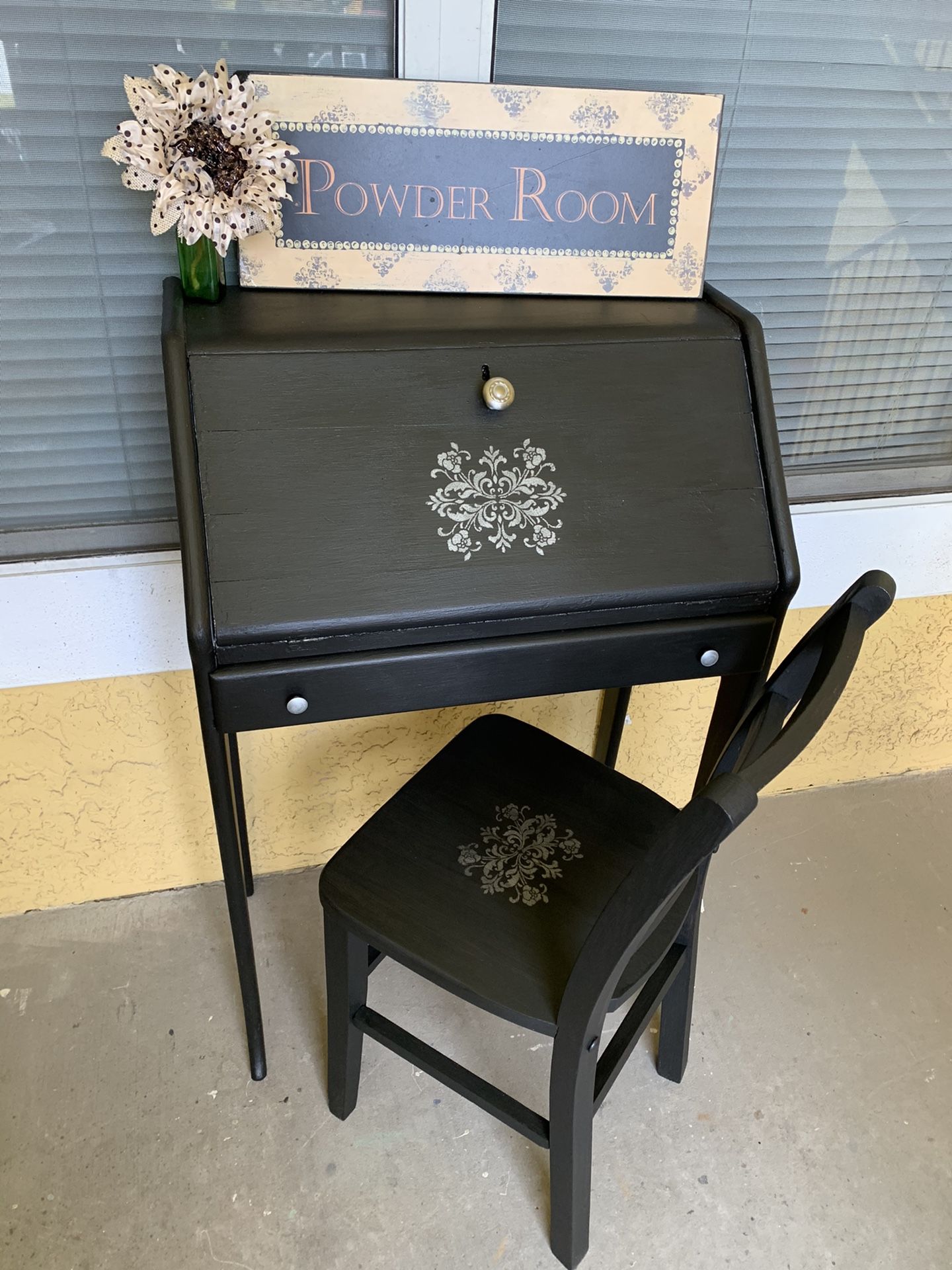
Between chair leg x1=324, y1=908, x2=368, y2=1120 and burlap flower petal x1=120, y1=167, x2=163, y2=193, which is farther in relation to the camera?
chair leg x1=324, y1=908, x2=368, y2=1120

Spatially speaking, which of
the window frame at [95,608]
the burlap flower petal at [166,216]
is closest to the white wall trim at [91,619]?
the window frame at [95,608]

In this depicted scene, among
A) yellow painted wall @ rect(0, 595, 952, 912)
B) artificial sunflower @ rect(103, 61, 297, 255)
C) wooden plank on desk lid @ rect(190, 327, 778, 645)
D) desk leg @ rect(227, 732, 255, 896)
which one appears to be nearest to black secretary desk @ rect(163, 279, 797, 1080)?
wooden plank on desk lid @ rect(190, 327, 778, 645)

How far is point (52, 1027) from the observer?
5.07 feet

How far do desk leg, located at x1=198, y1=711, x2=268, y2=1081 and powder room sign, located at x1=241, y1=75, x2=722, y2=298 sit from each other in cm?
58

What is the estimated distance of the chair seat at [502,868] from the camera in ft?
3.65

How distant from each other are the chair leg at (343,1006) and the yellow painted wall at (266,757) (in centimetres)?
49

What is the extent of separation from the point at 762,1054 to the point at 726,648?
0.73 meters

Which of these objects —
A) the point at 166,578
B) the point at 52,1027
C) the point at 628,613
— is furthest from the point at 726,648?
the point at 52,1027

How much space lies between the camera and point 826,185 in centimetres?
153

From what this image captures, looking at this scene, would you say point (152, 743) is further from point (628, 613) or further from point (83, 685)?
point (628, 613)

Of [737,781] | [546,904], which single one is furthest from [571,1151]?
[737,781]

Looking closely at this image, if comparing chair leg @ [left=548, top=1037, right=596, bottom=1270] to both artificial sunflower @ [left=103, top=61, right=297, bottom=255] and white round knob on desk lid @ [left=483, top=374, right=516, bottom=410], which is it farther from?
artificial sunflower @ [left=103, top=61, right=297, bottom=255]

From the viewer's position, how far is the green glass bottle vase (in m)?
1.16

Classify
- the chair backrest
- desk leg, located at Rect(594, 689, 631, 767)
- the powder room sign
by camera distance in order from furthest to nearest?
desk leg, located at Rect(594, 689, 631, 767)
the powder room sign
the chair backrest
